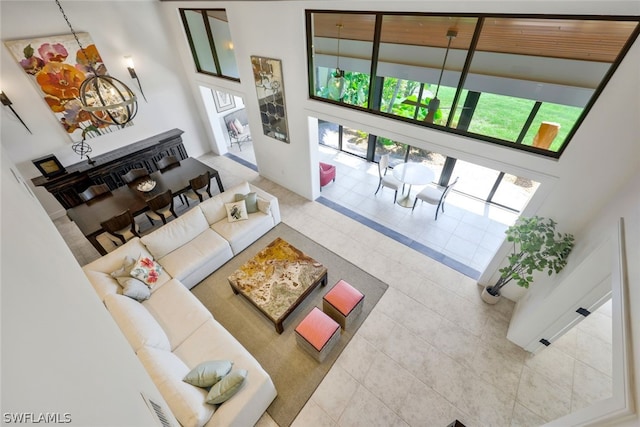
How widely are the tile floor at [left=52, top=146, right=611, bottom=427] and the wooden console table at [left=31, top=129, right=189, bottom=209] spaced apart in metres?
5.62

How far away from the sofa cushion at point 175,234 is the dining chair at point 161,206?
0.80 metres

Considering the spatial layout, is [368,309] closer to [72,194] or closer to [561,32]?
[561,32]

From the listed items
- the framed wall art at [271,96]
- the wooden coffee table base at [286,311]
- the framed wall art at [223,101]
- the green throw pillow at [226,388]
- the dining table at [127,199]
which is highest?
the framed wall art at [271,96]

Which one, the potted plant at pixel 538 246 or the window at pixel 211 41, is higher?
the window at pixel 211 41

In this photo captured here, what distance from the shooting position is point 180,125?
6.95m

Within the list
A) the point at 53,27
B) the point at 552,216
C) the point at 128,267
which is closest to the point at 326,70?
the point at 552,216

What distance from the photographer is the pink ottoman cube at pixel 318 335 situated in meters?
3.23

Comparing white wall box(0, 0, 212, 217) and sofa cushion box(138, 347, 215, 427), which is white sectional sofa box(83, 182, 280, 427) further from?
white wall box(0, 0, 212, 217)

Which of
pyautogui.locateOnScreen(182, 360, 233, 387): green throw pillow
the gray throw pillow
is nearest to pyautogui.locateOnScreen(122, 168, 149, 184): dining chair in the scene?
the gray throw pillow

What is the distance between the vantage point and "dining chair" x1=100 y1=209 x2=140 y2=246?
429 cm

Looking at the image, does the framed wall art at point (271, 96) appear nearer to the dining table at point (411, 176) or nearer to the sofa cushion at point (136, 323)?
the dining table at point (411, 176)

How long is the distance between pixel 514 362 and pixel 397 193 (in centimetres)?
369

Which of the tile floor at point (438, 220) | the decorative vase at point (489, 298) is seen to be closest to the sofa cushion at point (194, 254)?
the tile floor at point (438, 220)

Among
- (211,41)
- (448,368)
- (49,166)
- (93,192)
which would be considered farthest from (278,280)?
(211,41)
